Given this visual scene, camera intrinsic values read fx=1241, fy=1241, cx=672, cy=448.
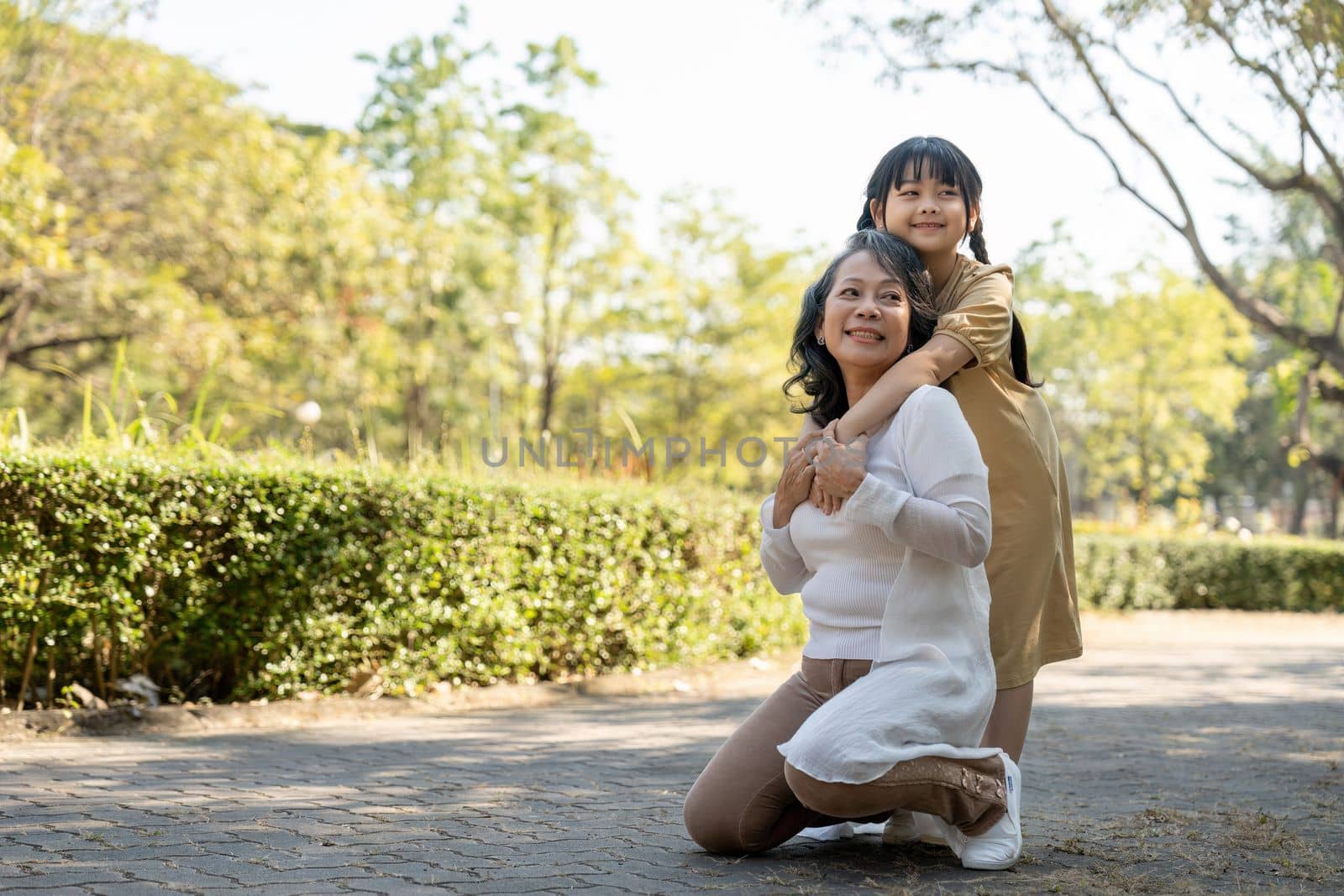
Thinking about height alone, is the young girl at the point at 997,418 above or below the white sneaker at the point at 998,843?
above

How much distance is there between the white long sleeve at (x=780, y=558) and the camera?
3.67 metres

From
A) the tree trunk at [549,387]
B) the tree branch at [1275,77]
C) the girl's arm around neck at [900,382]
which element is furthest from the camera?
the tree trunk at [549,387]

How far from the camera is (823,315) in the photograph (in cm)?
370

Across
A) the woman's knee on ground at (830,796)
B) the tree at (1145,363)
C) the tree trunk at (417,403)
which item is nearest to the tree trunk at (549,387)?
the tree trunk at (417,403)

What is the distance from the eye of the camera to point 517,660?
27.3 ft

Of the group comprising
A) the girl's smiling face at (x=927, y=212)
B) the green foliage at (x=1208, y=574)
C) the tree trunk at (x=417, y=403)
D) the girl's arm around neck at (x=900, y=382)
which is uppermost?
the tree trunk at (x=417, y=403)

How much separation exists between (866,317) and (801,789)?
132 cm

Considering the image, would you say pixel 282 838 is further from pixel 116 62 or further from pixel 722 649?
pixel 116 62

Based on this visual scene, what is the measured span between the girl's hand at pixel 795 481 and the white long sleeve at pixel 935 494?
20 cm

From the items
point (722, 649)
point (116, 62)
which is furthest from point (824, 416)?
point (116, 62)

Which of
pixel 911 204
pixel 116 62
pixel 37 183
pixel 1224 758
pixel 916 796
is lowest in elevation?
pixel 1224 758

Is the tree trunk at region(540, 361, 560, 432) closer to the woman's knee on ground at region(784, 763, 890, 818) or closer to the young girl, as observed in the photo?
the young girl

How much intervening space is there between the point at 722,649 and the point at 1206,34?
651cm

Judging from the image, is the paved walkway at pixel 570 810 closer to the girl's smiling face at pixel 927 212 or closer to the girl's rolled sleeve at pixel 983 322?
the girl's rolled sleeve at pixel 983 322
